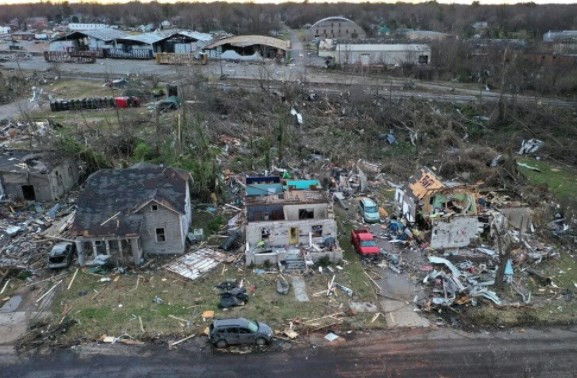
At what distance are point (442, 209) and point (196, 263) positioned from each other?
1374 cm

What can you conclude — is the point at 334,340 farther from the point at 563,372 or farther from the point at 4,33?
the point at 4,33

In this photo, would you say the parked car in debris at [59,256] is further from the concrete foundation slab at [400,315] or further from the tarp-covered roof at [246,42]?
the tarp-covered roof at [246,42]

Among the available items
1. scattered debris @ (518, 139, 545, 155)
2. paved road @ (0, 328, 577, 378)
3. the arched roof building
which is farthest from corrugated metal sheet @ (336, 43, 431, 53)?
paved road @ (0, 328, 577, 378)

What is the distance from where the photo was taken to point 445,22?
127m

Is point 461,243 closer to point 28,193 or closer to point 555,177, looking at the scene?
point 555,177

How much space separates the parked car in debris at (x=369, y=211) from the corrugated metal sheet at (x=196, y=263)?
9.12 meters

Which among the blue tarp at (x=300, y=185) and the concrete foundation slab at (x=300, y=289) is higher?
the blue tarp at (x=300, y=185)

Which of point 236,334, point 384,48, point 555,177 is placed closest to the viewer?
point 236,334

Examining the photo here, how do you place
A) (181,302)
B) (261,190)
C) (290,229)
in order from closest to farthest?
1. (181,302)
2. (290,229)
3. (261,190)

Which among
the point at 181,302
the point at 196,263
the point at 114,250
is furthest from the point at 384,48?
the point at 181,302

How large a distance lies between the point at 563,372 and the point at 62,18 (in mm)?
172437

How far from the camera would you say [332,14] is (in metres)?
150

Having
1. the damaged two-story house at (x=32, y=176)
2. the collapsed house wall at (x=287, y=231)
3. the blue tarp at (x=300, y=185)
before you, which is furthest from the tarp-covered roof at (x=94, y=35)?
the collapsed house wall at (x=287, y=231)

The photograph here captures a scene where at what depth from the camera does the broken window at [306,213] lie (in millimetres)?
24609
